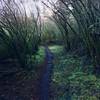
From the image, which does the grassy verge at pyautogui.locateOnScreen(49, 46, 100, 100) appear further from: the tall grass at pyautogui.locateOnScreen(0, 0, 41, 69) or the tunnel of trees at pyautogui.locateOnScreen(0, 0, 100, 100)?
the tall grass at pyautogui.locateOnScreen(0, 0, 41, 69)

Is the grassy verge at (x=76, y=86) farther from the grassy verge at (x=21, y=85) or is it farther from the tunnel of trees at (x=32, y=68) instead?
the grassy verge at (x=21, y=85)

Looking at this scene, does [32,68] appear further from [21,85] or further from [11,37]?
[21,85]

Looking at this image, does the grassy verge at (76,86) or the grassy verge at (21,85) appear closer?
the grassy verge at (76,86)

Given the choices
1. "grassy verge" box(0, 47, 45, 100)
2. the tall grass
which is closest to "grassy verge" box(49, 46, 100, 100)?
"grassy verge" box(0, 47, 45, 100)

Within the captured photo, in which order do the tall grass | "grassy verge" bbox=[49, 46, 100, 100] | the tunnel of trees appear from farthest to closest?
the tall grass < the tunnel of trees < "grassy verge" bbox=[49, 46, 100, 100]

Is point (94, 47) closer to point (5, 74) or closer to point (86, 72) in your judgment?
point (86, 72)

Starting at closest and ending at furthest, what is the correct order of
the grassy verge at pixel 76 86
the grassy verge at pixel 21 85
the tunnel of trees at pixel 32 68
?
the grassy verge at pixel 76 86, the grassy verge at pixel 21 85, the tunnel of trees at pixel 32 68

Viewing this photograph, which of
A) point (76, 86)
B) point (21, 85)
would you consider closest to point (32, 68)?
point (21, 85)

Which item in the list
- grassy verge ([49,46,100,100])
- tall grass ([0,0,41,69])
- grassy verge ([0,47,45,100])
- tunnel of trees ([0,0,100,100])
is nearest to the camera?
grassy verge ([49,46,100,100])

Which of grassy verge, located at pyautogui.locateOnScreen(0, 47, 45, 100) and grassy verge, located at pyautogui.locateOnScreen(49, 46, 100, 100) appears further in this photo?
grassy verge, located at pyautogui.locateOnScreen(0, 47, 45, 100)

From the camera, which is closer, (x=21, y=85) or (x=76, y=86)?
(x=76, y=86)

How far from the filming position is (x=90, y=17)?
41.1 feet

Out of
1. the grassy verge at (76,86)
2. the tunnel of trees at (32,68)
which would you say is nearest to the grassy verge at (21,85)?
the tunnel of trees at (32,68)

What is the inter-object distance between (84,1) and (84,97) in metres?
5.95
